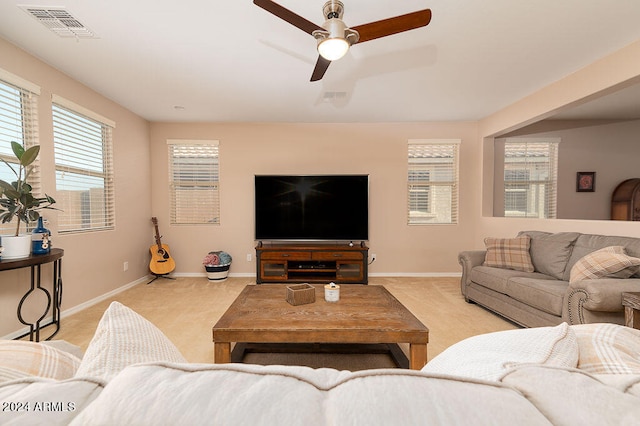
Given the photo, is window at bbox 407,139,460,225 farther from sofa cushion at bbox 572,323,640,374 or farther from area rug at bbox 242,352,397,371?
sofa cushion at bbox 572,323,640,374

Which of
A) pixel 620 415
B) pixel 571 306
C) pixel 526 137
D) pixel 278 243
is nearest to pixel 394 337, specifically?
pixel 620 415

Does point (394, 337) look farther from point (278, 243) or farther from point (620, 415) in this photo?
point (278, 243)

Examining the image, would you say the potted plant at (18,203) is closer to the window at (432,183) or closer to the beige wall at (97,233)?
the beige wall at (97,233)

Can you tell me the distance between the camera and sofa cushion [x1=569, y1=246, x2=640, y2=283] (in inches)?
82.7

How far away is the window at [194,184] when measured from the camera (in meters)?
4.38

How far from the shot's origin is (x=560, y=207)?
174 inches

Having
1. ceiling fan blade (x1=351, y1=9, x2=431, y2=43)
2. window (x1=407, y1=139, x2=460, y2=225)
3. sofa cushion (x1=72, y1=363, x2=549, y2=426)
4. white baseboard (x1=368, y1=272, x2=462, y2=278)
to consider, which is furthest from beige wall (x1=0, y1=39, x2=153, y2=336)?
window (x1=407, y1=139, x2=460, y2=225)

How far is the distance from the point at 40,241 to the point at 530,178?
624 cm

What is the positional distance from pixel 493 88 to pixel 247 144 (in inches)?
135

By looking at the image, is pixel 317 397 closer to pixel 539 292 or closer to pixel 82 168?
pixel 539 292

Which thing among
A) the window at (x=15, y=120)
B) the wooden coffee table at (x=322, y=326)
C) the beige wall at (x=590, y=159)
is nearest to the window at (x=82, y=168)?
the window at (x=15, y=120)

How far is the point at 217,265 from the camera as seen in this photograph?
13.4 feet

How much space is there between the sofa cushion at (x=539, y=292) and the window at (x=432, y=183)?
1.92m

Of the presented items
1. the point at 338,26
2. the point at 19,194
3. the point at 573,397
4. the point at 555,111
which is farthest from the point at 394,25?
the point at 19,194
